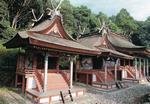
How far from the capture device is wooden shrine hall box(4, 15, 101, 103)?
11.6 meters

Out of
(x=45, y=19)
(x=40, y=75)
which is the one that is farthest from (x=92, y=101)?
(x=45, y=19)

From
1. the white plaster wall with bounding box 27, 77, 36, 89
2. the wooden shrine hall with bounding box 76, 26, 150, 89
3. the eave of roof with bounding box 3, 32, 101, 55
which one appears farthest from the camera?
the wooden shrine hall with bounding box 76, 26, 150, 89

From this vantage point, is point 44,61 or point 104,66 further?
point 104,66

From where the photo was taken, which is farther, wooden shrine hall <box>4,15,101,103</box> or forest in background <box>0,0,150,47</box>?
forest in background <box>0,0,150,47</box>

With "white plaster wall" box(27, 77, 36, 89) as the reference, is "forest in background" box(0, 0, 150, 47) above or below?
above

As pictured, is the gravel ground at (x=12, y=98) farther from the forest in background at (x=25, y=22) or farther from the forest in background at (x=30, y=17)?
the forest in background at (x=30, y=17)

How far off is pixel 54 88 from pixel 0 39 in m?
13.9

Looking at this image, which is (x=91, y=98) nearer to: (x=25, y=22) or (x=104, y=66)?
(x=104, y=66)

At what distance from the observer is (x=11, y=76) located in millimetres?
16391

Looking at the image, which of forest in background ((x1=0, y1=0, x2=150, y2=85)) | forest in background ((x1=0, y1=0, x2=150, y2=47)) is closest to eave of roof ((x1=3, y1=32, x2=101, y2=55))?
forest in background ((x1=0, y1=0, x2=150, y2=85))

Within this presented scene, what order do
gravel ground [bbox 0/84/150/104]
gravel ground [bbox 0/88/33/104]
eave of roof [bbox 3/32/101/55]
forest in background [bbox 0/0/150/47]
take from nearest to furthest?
eave of roof [bbox 3/32/101/55]
gravel ground [bbox 0/88/33/104]
gravel ground [bbox 0/84/150/104]
forest in background [bbox 0/0/150/47]

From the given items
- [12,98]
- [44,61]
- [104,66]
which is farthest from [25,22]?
[12,98]

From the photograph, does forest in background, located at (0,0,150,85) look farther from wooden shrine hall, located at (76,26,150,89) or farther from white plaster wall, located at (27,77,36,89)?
wooden shrine hall, located at (76,26,150,89)

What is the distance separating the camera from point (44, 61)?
510 inches
